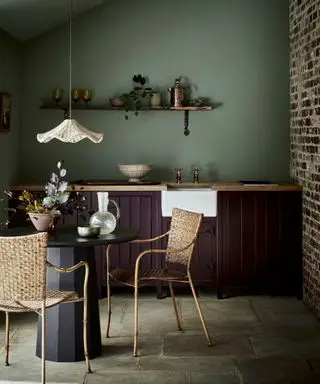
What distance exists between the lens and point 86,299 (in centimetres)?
458

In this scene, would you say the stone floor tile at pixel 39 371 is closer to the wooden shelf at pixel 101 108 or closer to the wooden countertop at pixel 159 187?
the wooden countertop at pixel 159 187

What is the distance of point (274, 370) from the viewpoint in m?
4.66

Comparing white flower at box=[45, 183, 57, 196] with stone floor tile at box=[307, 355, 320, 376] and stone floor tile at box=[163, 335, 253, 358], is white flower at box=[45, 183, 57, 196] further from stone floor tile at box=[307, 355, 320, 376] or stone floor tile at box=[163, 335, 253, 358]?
stone floor tile at box=[307, 355, 320, 376]

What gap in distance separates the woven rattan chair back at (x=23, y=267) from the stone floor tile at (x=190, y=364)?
980 mm

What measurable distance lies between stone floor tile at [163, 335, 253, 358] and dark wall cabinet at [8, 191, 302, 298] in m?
1.37

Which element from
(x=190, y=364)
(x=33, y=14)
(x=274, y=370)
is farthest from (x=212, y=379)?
(x=33, y=14)

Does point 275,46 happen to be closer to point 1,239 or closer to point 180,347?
point 180,347

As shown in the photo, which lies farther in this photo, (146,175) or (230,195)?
(146,175)

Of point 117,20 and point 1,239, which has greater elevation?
point 117,20

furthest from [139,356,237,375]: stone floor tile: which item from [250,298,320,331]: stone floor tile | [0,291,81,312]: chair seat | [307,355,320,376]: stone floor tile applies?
[250,298,320,331]: stone floor tile

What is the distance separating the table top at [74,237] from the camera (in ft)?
15.0

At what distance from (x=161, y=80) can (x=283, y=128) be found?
1.29 meters

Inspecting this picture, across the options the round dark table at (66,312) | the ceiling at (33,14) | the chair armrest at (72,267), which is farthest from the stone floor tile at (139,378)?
the ceiling at (33,14)

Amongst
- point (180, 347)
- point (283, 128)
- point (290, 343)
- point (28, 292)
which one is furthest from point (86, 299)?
point (283, 128)
